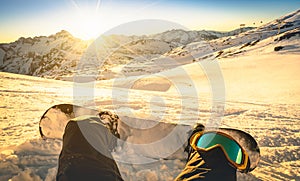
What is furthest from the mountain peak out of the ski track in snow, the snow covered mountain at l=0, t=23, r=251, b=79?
the ski track in snow

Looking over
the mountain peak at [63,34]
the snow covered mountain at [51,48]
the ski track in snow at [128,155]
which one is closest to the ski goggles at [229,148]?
the ski track in snow at [128,155]

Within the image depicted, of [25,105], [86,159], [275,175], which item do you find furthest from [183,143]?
[25,105]

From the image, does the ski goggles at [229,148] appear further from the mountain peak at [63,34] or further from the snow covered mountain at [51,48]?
the mountain peak at [63,34]

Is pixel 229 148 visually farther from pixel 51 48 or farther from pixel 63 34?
pixel 63 34

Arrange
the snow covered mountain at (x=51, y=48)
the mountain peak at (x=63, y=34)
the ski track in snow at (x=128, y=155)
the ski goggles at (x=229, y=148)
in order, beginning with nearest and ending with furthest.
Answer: the ski goggles at (x=229, y=148)
the ski track in snow at (x=128, y=155)
the snow covered mountain at (x=51, y=48)
the mountain peak at (x=63, y=34)

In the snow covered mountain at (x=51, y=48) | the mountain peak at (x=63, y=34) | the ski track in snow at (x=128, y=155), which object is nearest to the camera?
the ski track in snow at (x=128, y=155)

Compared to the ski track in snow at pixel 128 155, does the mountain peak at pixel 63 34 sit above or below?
above

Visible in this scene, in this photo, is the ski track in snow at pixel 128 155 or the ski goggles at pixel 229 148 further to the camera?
the ski track in snow at pixel 128 155

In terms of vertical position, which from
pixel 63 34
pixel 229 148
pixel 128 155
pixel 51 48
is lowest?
pixel 128 155

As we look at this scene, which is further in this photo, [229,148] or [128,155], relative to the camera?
[128,155]

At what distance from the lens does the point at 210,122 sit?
4.43 metres

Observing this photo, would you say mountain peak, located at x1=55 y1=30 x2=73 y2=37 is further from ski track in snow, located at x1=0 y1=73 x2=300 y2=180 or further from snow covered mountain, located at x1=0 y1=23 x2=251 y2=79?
ski track in snow, located at x1=0 y1=73 x2=300 y2=180

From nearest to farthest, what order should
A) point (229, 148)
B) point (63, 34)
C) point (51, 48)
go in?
point (229, 148)
point (51, 48)
point (63, 34)

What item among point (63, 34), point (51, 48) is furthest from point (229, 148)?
point (63, 34)
